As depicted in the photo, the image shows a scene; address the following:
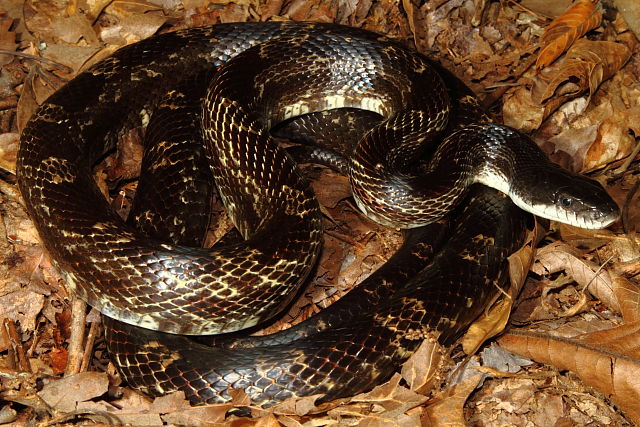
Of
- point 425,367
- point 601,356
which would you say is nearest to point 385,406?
point 425,367

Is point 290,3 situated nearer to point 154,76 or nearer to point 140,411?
point 154,76

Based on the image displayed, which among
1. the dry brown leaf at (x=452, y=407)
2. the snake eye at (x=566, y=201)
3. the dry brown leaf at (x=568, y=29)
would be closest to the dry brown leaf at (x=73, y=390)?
the dry brown leaf at (x=452, y=407)

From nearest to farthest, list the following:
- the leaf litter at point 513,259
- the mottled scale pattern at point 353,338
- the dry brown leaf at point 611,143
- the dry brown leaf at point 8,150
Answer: the mottled scale pattern at point 353,338, the leaf litter at point 513,259, the dry brown leaf at point 8,150, the dry brown leaf at point 611,143

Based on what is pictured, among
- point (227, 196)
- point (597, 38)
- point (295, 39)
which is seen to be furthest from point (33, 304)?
point (597, 38)

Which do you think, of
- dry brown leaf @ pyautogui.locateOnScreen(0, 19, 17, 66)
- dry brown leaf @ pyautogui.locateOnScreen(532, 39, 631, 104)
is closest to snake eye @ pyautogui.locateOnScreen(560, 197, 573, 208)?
dry brown leaf @ pyautogui.locateOnScreen(532, 39, 631, 104)

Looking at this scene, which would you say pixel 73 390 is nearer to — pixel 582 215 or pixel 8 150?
pixel 8 150

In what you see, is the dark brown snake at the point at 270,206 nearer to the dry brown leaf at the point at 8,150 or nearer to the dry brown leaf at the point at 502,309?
the dry brown leaf at the point at 502,309

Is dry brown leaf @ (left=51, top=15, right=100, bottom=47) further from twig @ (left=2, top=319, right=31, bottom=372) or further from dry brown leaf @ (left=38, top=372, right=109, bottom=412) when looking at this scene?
dry brown leaf @ (left=38, top=372, right=109, bottom=412)
